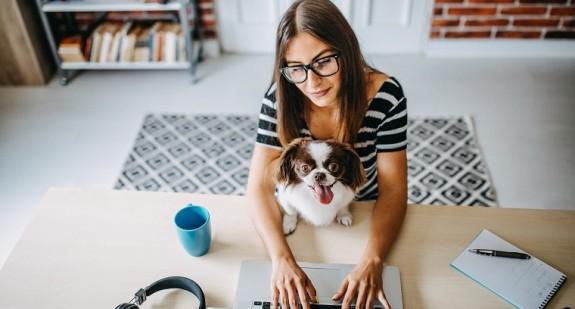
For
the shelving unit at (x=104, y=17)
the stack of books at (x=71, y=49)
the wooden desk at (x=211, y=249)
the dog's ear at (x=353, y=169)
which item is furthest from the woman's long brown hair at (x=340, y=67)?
the stack of books at (x=71, y=49)

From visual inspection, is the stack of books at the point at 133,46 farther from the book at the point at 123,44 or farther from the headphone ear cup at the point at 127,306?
the headphone ear cup at the point at 127,306

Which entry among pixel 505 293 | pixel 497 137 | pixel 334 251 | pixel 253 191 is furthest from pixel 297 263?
pixel 497 137

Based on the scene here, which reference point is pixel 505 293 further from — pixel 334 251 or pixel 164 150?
pixel 164 150

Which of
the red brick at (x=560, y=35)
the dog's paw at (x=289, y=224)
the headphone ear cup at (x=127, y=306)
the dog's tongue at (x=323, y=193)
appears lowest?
the red brick at (x=560, y=35)

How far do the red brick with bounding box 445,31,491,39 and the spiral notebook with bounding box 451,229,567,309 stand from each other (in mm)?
2404

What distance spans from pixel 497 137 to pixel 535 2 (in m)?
1.07

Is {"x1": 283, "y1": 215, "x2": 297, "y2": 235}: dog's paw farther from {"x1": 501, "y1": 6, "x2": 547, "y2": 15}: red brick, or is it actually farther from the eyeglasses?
{"x1": 501, "y1": 6, "x2": 547, "y2": 15}: red brick

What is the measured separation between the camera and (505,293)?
98 cm

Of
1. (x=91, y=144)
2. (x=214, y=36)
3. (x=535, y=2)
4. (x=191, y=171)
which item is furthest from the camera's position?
(x=214, y=36)

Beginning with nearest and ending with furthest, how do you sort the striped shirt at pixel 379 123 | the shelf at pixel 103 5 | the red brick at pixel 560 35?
1. the striped shirt at pixel 379 123
2. the shelf at pixel 103 5
3. the red brick at pixel 560 35

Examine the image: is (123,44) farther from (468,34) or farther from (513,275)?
(513,275)

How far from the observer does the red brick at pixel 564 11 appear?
118 inches

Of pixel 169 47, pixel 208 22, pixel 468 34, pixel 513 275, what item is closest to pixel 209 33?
pixel 208 22

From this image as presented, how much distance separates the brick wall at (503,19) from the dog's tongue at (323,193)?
2.44 meters
